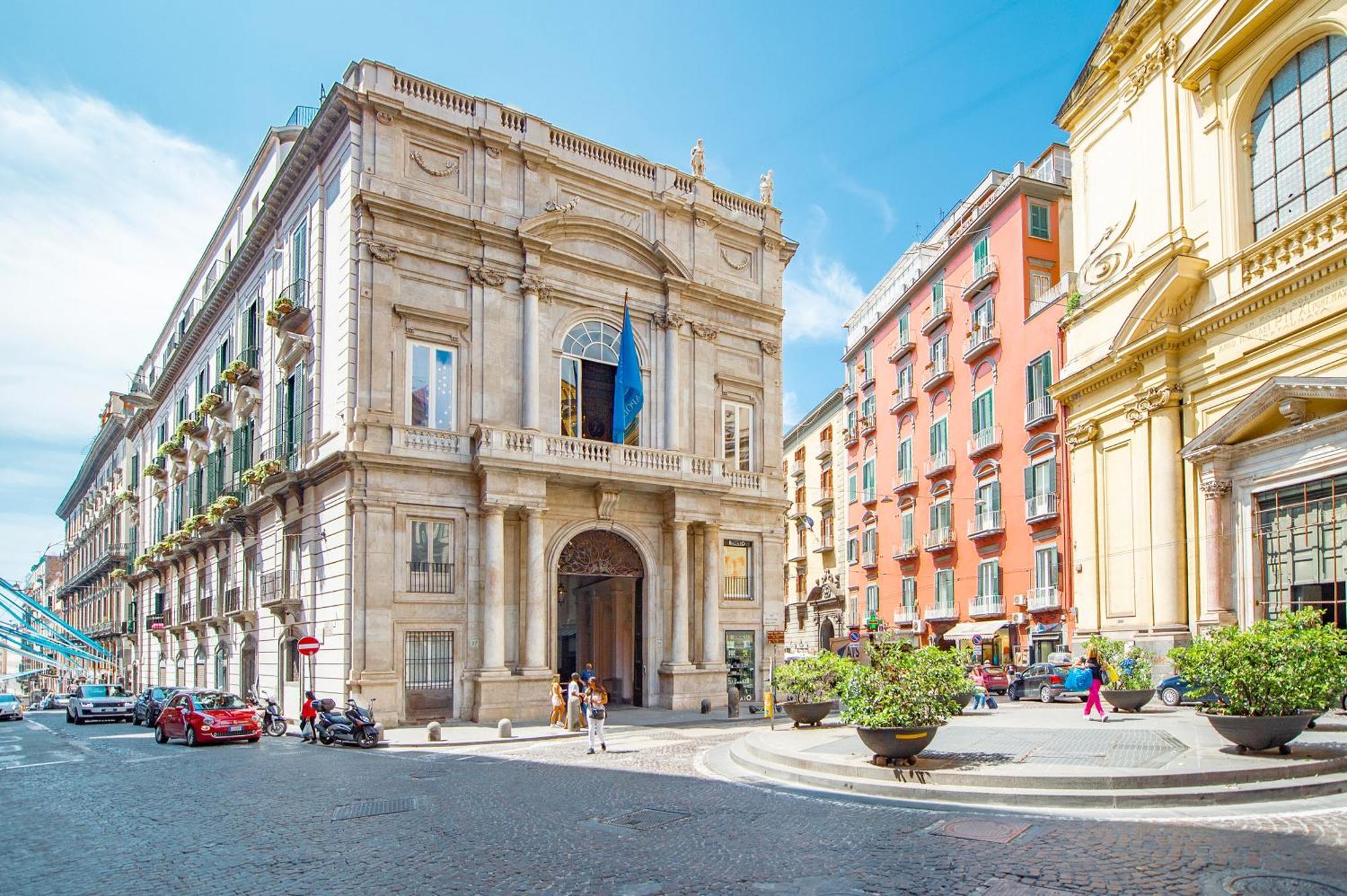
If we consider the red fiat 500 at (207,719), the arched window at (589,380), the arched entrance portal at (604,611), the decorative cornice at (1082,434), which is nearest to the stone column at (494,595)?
the arched entrance portal at (604,611)

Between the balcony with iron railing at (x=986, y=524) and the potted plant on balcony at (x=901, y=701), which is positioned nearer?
the potted plant on balcony at (x=901, y=701)

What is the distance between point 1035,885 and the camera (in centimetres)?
819

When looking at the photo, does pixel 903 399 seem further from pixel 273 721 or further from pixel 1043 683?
pixel 273 721

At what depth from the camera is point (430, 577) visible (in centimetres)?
2655

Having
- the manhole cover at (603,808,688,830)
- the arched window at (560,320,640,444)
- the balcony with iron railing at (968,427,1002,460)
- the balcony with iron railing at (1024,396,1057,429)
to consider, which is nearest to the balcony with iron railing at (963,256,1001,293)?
the balcony with iron railing at (968,427,1002,460)

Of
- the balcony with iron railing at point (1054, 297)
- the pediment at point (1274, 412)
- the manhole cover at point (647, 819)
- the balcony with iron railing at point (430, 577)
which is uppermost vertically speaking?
the balcony with iron railing at point (1054, 297)

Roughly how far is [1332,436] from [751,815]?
55.3 ft

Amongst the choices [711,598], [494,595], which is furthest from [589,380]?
[711,598]

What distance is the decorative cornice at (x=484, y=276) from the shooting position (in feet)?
92.1

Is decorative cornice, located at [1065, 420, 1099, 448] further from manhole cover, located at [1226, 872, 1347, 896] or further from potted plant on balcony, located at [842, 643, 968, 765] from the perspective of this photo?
manhole cover, located at [1226, 872, 1347, 896]

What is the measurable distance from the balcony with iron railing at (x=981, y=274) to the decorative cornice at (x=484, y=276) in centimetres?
2340

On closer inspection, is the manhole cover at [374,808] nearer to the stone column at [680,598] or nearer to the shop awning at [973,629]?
the stone column at [680,598]

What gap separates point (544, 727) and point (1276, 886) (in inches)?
770

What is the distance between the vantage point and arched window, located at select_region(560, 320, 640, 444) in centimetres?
2995
